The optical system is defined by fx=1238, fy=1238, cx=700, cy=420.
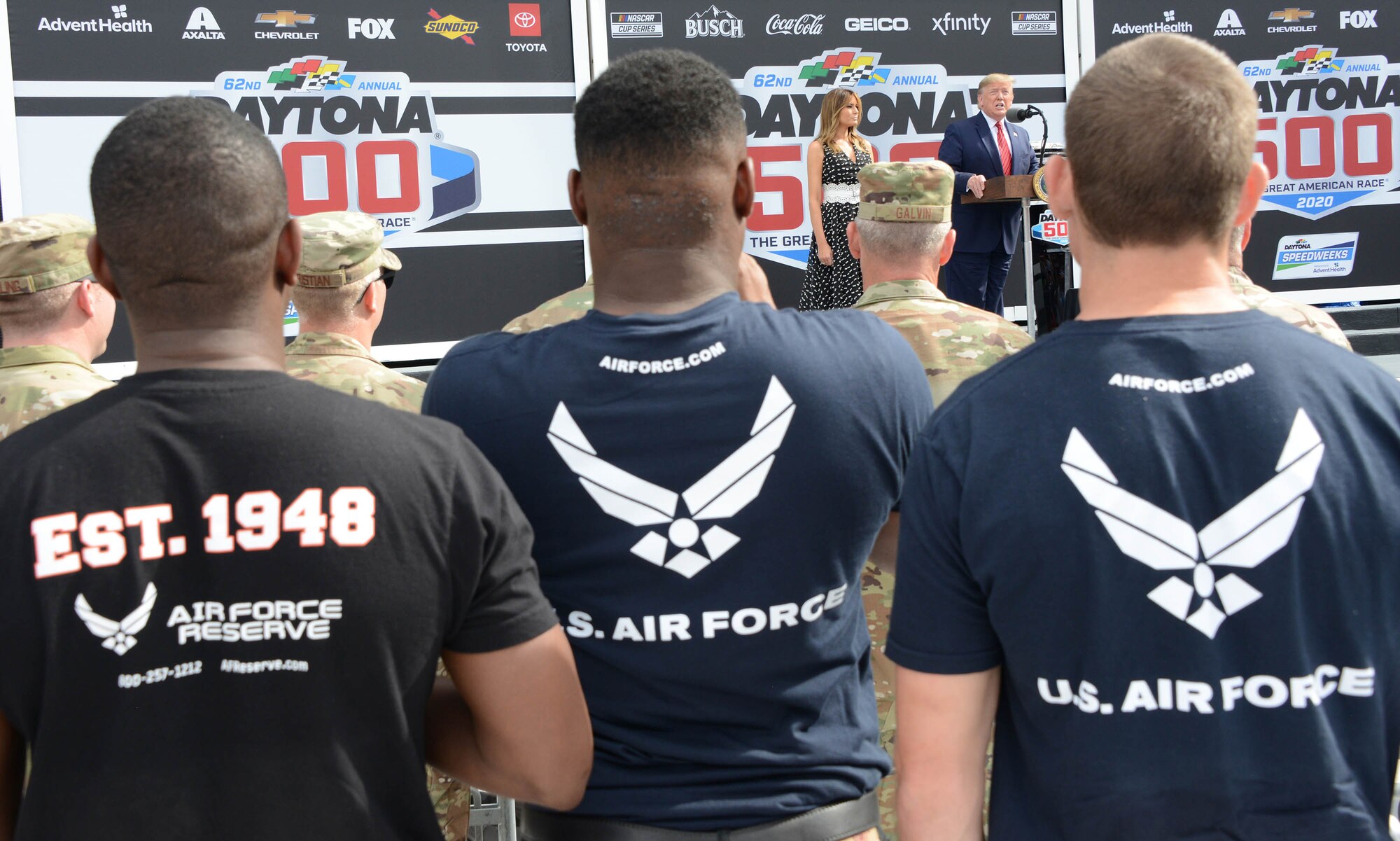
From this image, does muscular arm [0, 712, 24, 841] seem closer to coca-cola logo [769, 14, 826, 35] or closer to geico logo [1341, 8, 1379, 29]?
coca-cola logo [769, 14, 826, 35]

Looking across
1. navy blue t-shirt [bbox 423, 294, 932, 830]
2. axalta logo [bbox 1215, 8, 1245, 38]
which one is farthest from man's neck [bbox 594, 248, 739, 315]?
axalta logo [bbox 1215, 8, 1245, 38]

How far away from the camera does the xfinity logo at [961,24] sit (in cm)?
777

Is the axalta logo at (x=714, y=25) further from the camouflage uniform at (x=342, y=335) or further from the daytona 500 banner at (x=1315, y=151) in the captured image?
the camouflage uniform at (x=342, y=335)

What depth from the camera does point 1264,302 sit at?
2641 millimetres

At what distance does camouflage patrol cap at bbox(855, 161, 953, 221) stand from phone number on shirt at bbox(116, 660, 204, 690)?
2287 mm

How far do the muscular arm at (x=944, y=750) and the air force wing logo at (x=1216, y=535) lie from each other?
219mm

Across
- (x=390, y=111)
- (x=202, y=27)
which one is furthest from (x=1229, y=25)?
(x=202, y=27)

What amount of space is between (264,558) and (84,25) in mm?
6318

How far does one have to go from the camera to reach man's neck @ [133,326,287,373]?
1297 millimetres

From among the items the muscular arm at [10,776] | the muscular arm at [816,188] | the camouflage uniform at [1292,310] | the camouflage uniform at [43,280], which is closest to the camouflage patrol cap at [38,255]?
the camouflage uniform at [43,280]

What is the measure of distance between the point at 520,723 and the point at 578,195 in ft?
2.17

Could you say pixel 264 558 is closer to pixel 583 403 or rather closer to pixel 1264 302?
pixel 583 403

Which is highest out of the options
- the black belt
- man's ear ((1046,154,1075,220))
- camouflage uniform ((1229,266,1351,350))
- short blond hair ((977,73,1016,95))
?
short blond hair ((977,73,1016,95))

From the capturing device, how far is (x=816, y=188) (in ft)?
23.2
